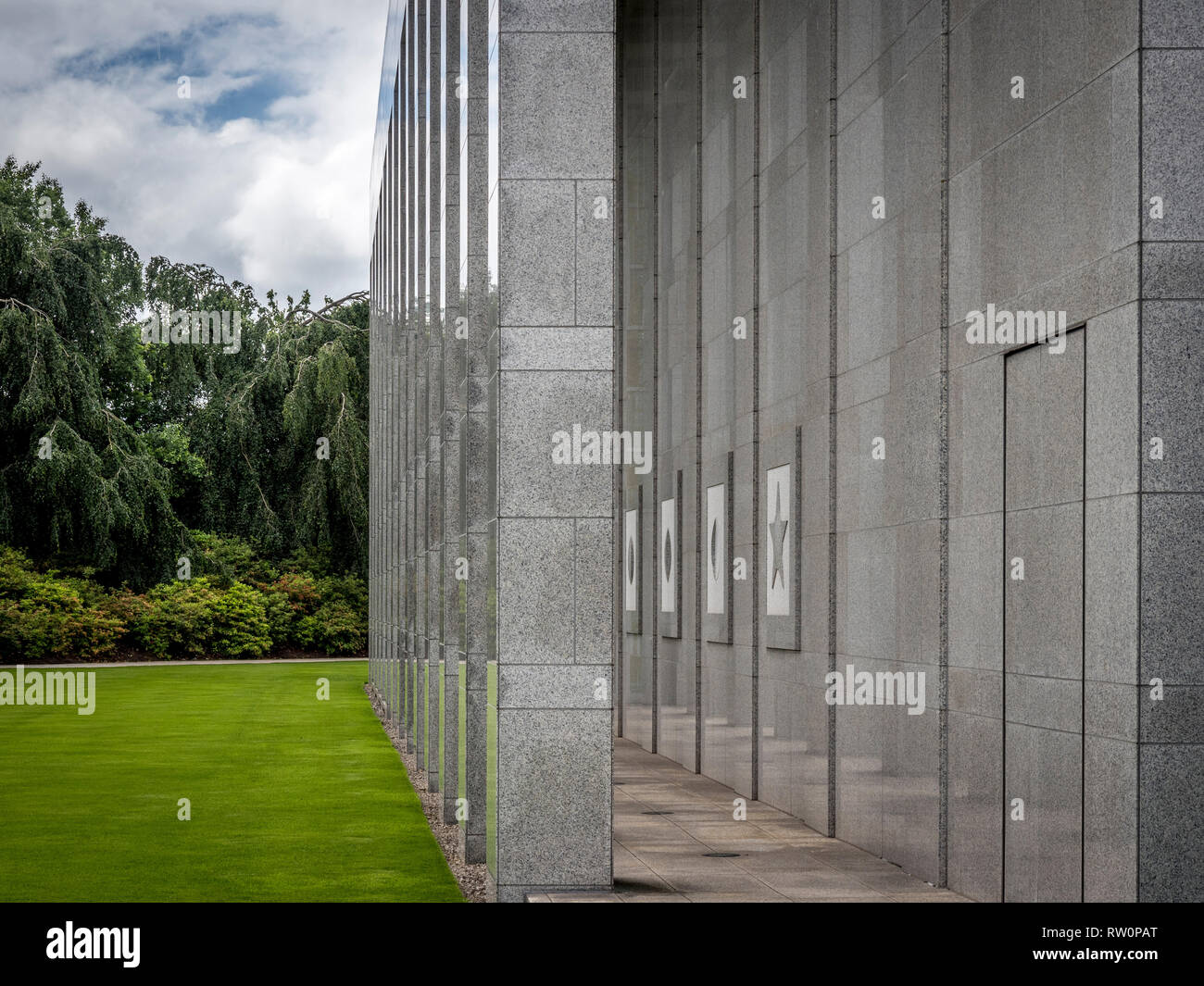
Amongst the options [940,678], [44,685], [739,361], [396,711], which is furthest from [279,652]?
[940,678]

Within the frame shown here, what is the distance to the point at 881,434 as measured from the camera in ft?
38.4

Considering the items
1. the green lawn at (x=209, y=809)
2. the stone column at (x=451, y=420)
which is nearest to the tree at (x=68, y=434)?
the green lawn at (x=209, y=809)

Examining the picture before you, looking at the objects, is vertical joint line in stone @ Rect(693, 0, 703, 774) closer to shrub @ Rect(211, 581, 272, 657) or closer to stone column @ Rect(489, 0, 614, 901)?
stone column @ Rect(489, 0, 614, 901)

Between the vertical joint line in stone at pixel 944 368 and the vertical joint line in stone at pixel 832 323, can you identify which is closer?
the vertical joint line in stone at pixel 944 368

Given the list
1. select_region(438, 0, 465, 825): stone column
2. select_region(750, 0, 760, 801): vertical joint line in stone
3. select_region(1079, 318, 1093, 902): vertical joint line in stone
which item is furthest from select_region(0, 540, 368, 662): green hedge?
select_region(1079, 318, 1093, 902): vertical joint line in stone

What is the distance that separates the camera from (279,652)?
168 ft

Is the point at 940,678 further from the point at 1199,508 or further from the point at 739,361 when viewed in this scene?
the point at 739,361

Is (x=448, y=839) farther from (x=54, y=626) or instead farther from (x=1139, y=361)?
(x=54, y=626)

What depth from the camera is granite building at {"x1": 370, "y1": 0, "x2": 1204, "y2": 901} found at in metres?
7.67

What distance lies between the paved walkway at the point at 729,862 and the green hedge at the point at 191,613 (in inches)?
1215

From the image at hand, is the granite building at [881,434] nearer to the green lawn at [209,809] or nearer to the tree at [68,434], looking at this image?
the green lawn at [209,809]

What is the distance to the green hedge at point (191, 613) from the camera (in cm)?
4197

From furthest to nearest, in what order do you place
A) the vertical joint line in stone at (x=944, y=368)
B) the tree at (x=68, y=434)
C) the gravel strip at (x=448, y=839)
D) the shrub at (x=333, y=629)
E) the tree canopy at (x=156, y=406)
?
the shrub at (x=333, y=629) < the tree canopy at (x=156, y=406) < the tree at (x=68, y=434) < the gravel strip at (x=448, y=839) < the vertical joint line in stone at (x=944, y=368)

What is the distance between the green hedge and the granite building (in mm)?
29261
